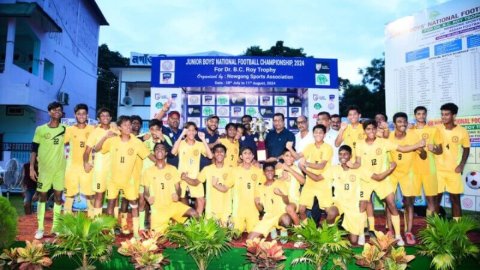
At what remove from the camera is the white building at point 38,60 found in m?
14.1

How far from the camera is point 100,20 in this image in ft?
79.1

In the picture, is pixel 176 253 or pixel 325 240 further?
pixel 176 253

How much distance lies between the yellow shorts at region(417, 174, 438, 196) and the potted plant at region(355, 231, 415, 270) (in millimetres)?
1960

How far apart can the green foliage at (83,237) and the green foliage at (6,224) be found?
56 cm

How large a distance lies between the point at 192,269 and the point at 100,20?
76.4ft

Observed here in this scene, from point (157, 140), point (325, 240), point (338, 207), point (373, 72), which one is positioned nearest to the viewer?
point (325, 240)

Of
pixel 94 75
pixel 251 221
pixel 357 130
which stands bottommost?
pixel 251 221

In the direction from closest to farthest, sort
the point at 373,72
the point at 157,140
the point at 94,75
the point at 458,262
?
the point at 458,262 → the point at 157,140 → the point at 94,75 → the point at 373,72

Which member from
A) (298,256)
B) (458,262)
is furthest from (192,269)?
(458,262)

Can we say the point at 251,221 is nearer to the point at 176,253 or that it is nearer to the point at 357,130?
the point at 176,253

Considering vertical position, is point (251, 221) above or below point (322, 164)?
below

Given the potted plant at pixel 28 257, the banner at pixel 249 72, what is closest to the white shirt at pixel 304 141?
the banner at pixel 249 72

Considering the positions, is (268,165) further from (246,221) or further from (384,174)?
(384,174)

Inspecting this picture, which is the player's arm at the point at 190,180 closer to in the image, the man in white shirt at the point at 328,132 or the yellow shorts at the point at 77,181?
the yellow shorts at the point at 77,181
